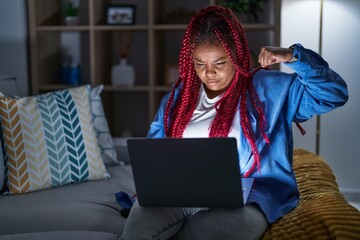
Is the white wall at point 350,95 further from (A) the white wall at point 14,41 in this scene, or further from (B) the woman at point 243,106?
(A) the white wall at point 14,41

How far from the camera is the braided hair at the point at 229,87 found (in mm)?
1782

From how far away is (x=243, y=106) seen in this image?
5.92 ft

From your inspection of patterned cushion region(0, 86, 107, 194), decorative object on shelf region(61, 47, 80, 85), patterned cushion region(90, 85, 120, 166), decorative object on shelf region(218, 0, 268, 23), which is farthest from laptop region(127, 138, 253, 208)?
decorative object on shelf region(61, 47, 80, 85)

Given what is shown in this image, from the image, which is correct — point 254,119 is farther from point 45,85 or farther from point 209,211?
point 45,85

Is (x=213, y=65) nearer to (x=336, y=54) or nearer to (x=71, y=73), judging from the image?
(x=336, y=54)

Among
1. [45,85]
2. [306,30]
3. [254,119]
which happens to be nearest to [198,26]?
[254,119]

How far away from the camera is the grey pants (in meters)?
1.47

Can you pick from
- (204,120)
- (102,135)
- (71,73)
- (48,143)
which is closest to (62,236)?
(204,120)

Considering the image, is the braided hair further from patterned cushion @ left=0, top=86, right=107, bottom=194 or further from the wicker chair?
patterned cushion @ left=0, top=86, right=107, bottom=194

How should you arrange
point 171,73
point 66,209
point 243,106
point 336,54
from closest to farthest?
1. point 243,106
2. point 66,209
3. point 336,54
4. point 171,73

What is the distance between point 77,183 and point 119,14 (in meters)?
1.40

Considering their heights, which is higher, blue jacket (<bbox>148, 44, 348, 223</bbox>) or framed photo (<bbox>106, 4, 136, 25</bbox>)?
framed photo (<bbox>106, 4, 136, 25</bbox>)

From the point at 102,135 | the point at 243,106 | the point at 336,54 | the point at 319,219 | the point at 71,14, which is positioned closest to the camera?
the point at 319,219

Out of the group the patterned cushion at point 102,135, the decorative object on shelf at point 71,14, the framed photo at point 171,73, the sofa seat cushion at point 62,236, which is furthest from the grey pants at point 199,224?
the decorative object on shelf at point 71,14
